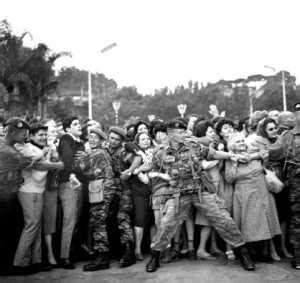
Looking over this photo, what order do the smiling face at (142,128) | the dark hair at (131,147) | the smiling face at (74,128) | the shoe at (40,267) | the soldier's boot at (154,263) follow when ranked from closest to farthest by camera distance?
the soldier's boot at (154,263)
the shoe at (40,267)
the dark hair at (131,147)
the smiling face at (74,128)
the smiling face at (142,128)

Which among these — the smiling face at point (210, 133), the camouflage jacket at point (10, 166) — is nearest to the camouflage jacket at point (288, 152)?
the smiling face at point (210, 133)

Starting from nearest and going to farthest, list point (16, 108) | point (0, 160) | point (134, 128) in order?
point (0, 160), point (134, 128), point (16, 108)

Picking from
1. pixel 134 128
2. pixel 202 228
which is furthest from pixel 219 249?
pixel 134 128

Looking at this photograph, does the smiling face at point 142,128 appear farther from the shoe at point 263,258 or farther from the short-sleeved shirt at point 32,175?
the shoe at point 263,258

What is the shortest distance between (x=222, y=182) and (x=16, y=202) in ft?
8.87

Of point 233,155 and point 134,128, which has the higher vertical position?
point 134,128

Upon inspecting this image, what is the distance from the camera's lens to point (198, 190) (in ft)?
15.0

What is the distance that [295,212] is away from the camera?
14.7 ft

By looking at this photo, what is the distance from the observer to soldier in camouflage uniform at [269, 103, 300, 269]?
173 inches

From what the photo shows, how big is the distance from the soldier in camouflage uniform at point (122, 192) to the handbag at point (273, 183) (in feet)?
6.05

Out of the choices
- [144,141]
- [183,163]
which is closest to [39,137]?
[144,141]

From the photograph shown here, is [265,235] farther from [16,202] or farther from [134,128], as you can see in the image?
[16,202]

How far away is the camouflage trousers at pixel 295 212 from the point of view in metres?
4.39

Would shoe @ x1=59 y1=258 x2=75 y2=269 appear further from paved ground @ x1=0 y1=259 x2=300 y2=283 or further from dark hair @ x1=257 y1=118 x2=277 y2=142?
dark hair @ x1=257 y1=118 x2=277 y2=142
